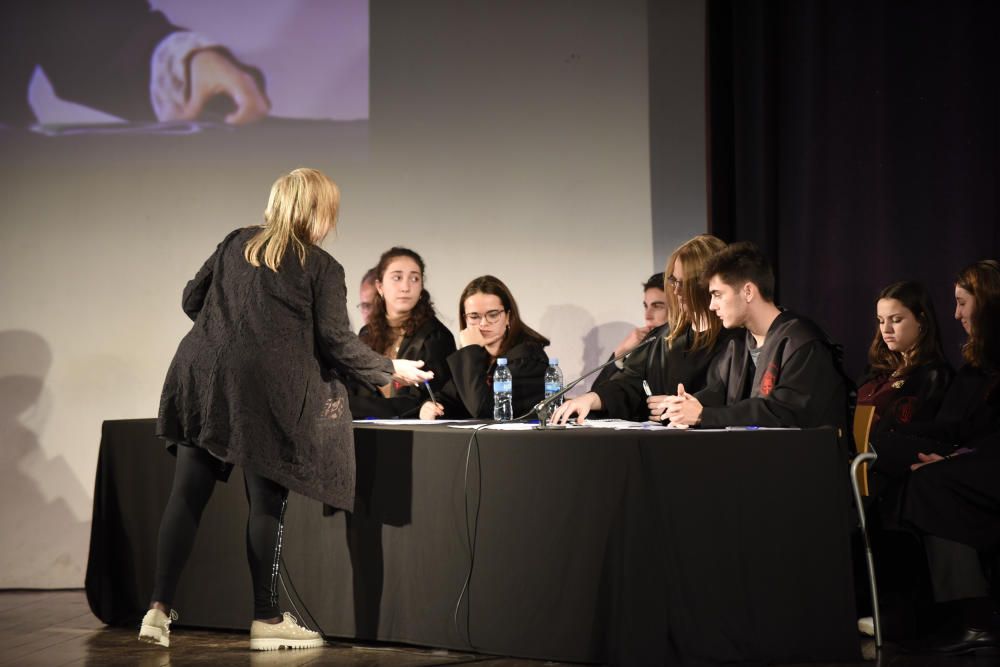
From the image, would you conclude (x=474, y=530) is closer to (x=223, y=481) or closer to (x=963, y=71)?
(x=223, y=481)

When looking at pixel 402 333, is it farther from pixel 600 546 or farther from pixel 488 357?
pixel 600 546

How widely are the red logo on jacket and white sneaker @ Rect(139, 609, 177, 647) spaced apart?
1825 mm

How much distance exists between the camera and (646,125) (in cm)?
512

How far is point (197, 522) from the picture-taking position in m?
3.22

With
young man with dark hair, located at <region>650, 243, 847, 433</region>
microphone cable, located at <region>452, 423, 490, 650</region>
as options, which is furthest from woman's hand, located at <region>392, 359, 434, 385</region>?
young man with dark hair, located at <region>650, 243, 847, 433</region>

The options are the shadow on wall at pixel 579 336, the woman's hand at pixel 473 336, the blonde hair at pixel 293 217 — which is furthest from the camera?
the shadow on wall at pixel 579 336

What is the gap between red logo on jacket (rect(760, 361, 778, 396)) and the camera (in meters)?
3.17

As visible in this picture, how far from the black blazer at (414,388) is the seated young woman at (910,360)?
1.62 m

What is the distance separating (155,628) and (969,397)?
106 inches

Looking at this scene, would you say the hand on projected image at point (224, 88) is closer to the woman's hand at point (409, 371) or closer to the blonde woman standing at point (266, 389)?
the blonde woman standing at point (266, 389)

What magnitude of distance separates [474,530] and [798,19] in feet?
9.12

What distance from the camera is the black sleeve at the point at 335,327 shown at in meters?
3.20

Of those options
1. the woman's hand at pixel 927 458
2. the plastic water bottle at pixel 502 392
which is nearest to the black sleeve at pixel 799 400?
the woman's hand at pixel 927 458

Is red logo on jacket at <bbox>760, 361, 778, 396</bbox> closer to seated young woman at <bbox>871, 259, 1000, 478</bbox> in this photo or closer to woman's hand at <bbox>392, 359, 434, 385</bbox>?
seated young woman at <bbox>871, 259, 1000, 478</bbox>
